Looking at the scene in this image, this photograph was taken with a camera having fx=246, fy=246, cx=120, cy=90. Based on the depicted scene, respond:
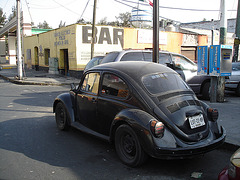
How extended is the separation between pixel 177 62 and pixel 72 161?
20.2ft

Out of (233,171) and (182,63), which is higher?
(182,63)

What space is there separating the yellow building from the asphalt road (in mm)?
13513

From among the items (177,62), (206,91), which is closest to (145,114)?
(177,62)

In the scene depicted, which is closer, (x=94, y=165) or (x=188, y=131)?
(x=188, y=131)

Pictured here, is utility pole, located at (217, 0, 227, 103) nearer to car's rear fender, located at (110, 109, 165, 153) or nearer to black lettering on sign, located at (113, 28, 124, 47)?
car's rear fender, located at (110, 109, 165, 153)

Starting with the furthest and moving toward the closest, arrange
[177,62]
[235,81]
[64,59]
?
[64,59]
[235,81]
[177,62]

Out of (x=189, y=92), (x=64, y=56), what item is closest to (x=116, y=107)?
(x=189, y=92)

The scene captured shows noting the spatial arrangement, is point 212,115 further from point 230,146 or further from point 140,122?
point 140,122

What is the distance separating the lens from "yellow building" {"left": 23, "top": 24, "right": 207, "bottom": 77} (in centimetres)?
1900

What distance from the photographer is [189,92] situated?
14.6ft

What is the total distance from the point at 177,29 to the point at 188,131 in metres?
34.7

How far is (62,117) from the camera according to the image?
5922mm

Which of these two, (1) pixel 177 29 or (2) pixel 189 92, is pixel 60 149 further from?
(1) pixel 177 29

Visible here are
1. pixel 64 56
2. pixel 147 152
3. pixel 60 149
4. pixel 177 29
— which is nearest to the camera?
pixel 147 152
